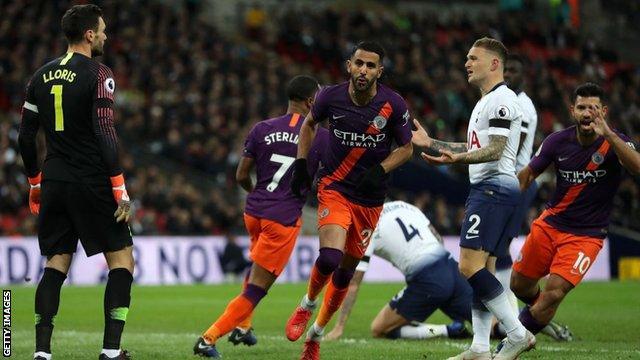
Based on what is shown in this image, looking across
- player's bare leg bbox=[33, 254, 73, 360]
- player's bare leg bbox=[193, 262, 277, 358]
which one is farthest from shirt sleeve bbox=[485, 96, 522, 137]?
player's bare leg bbox=[33, 254, 73, 360]

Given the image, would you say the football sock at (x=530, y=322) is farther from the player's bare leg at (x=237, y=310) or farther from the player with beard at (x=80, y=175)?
the player with beard at (x=80, y=175)

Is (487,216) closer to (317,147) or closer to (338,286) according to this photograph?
(338,286)

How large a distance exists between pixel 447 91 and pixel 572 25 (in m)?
9.49

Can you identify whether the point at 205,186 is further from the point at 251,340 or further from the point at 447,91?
the point at 251,340

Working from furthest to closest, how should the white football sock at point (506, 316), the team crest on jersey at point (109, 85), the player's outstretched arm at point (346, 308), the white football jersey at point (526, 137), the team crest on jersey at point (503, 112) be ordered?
the player's outstretched arm at point (346, 308), the white football jersey at point (526, 137), the team crest on jersey at point (503, 112), the white football sock at point (506, 316), the team crest on jersey at point (109, 85)

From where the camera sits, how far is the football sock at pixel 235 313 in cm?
988

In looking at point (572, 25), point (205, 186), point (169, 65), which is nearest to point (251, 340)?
point (205, 186)

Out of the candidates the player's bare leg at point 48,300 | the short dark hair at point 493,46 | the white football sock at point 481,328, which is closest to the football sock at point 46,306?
the player's bare leg at point 48,300

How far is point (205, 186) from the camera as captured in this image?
3000cm

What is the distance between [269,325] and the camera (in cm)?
1460

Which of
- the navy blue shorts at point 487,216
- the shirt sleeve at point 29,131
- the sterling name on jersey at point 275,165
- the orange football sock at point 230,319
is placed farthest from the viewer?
the sterling name on jersey at point 275,165

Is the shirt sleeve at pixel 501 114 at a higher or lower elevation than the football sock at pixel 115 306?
higher

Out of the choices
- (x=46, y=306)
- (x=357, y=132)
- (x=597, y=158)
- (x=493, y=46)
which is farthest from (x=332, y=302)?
(x=597, y=158)

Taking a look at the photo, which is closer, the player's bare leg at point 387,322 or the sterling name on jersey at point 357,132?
the sterling name on jersey at point 357,132
